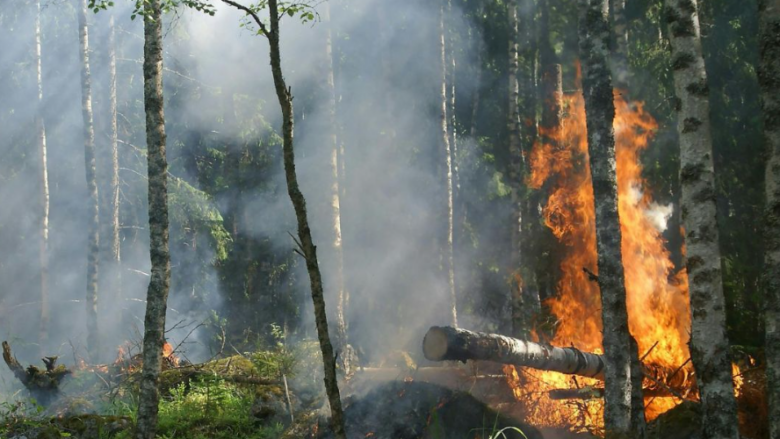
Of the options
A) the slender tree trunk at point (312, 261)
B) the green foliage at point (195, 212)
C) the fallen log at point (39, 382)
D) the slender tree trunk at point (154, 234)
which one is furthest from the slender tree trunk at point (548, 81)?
the fallen log at point (39, 382)

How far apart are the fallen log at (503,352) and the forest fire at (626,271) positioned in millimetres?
459

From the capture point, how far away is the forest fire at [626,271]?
10289 millimetres

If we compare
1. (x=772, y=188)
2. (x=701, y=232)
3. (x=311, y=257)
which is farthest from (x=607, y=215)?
(x=311, y=257)

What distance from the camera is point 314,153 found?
23953 millimetres

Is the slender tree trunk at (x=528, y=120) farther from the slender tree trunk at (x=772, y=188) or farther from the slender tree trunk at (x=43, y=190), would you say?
the slender tree trunk at (x=43, y=190)

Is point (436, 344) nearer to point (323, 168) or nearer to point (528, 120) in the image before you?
point (528, 120)

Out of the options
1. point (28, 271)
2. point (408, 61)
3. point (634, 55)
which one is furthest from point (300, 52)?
point (28, 271)

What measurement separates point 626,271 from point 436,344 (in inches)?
222

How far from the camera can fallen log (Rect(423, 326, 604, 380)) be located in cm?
905

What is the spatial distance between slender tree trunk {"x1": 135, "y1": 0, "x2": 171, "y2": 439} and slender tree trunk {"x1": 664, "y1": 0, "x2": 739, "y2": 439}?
6277mm

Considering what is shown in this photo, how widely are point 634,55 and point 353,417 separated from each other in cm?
1194

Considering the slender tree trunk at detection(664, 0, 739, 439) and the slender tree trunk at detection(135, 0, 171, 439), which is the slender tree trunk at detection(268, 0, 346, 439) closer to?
the slender tree trunk at detection(664, 0, 739, 439)

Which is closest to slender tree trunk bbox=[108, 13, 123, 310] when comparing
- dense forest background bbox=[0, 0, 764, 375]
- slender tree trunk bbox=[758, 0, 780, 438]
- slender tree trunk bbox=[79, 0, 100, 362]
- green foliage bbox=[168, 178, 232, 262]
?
slender tree trunk bbox=[79, 0, 100, 362]

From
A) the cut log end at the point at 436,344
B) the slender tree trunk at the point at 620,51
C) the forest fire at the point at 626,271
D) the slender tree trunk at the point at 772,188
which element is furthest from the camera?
the slender tree trunk at the point at 620,51
